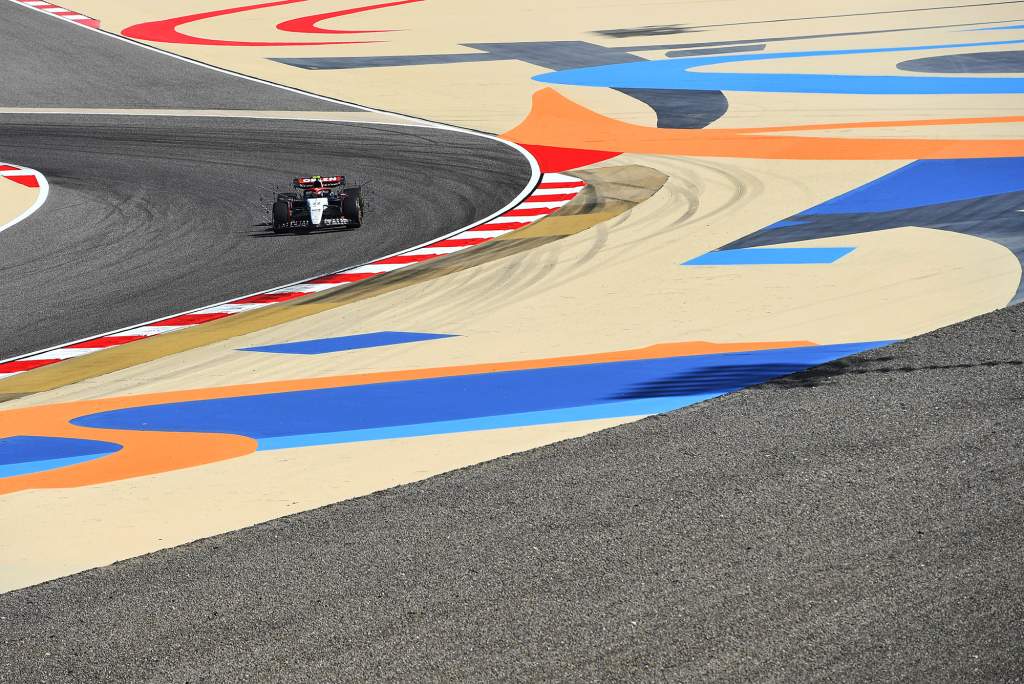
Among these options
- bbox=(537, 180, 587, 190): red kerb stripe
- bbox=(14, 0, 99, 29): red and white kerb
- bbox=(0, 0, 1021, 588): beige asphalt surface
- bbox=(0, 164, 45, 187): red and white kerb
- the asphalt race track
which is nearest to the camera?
bbox=(0, 0, 1021, 588): beige asphalt surface

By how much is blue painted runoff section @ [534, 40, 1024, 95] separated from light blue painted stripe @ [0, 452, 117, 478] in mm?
17166

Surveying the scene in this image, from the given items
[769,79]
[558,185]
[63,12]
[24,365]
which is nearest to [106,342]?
[24,365]

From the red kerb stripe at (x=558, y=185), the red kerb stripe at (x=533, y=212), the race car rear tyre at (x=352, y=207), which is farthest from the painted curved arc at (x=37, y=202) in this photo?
the red kerb stripe at (x=558, y=185)

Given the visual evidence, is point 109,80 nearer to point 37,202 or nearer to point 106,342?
point 37,202

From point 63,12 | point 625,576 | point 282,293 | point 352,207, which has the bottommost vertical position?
point 282,293

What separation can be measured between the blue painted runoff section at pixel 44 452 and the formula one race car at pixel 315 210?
660 cm

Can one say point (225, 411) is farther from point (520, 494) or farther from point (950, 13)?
point (950, 13)

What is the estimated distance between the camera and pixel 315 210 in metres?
14.7

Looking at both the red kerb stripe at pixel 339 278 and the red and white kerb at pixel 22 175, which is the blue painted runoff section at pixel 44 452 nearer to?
the red kerb stripe at pixel 339 278

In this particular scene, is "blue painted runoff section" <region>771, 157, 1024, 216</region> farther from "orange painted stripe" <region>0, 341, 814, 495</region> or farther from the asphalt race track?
"orange painted stripe" <region>0, 341, 814, 495</region>

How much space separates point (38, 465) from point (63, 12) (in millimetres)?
29250

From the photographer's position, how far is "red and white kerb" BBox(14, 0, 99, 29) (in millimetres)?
33219

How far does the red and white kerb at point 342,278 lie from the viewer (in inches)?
422

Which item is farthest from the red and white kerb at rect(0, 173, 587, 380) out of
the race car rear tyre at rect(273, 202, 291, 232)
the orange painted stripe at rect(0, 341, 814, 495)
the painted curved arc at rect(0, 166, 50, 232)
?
the painted curved arc at rect(0, 166, 50, 232)
